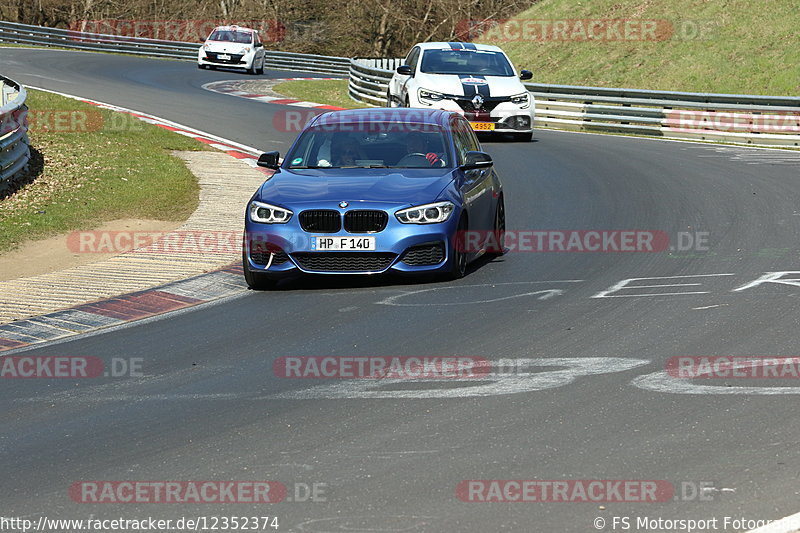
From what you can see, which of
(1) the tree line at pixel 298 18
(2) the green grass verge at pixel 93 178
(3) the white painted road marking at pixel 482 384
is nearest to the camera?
(3) the white painted road marking at pixel 482 384

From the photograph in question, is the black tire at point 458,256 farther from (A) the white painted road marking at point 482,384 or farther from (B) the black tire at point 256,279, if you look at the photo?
(A) the white painted road marking at point 482,384

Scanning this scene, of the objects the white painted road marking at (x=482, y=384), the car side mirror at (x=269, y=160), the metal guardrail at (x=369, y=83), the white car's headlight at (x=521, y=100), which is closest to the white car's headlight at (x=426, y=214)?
the car side mirror at (x=269, y=160)

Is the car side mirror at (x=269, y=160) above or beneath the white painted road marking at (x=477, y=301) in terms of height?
above

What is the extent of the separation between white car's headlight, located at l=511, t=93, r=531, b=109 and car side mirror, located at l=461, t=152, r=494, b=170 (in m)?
11.9

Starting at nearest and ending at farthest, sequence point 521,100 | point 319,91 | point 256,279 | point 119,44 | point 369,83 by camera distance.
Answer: point 256,279
point 521,100
point 369,83
point 319,91
point 119,44

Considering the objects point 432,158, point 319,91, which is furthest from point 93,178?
point 319,91

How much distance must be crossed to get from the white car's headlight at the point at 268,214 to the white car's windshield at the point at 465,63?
13664 millimetres

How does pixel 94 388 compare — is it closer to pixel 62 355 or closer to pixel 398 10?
pixel 62 355

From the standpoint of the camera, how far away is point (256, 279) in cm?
1116

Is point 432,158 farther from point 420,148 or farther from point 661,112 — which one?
point 661,112

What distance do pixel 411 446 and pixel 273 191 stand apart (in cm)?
545

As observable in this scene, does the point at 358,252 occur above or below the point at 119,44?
above

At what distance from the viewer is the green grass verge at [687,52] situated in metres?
36.3

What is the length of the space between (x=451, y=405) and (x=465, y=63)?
18259mm
